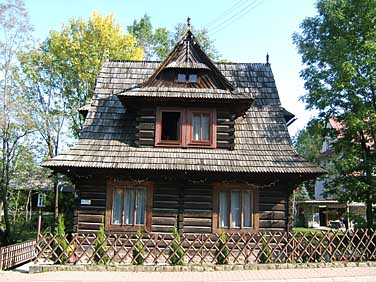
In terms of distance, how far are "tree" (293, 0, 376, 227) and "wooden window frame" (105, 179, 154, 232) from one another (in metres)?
8.10

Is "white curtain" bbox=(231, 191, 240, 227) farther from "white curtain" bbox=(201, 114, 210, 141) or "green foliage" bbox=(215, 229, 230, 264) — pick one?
"white curtain" bbox=(201, 114, 210, 141)

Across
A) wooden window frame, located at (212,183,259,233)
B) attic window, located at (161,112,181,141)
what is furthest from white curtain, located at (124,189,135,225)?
wooden window frame, located at (212,183,259,233)

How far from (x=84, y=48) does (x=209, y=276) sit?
19.1 meters

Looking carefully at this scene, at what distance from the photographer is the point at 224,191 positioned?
14.1m

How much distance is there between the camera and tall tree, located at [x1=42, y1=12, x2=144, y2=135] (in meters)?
25.4

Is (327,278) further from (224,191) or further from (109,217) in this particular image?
(109,217)

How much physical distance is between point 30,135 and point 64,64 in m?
5.46

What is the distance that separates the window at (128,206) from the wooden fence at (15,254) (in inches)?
116

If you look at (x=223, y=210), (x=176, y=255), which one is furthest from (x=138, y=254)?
(x=223, y=210)

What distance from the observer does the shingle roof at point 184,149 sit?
13.4 metres

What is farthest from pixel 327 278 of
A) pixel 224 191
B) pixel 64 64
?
pixel 64 64

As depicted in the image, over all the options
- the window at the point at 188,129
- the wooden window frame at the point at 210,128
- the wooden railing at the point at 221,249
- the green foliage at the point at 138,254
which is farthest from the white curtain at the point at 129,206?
the wooden window frame at the point at 210,128

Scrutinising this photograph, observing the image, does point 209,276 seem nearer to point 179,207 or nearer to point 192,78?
point 179,207

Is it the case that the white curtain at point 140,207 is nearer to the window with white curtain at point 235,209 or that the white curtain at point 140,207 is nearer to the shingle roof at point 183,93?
the window with white curtain at point 235,209
